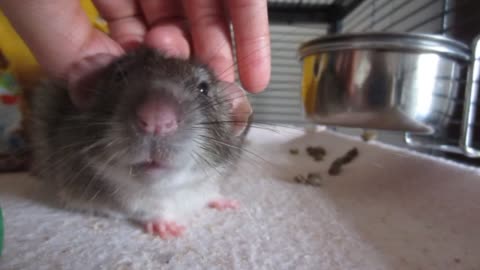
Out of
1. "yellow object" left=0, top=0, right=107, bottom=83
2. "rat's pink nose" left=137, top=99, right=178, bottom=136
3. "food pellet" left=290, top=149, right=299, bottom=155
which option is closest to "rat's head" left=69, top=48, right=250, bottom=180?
"rat's pink nose" left=137, top=99, right=178, bottom=136

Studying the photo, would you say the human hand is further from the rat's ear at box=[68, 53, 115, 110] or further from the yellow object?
the yellow object

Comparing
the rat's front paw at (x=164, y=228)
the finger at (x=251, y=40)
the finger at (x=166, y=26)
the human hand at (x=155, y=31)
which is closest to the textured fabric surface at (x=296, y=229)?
the rat's front paw at (x=164, y=228)

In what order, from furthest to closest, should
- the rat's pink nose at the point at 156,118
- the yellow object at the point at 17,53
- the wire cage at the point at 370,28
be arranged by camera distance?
the yellow object at the point at 17,53 < the wire cage at the point at 370,28 < the rat's pink nose at the point at 156,118

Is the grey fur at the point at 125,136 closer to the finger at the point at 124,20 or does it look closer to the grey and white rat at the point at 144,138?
the grey and white rat at the point at 144,138

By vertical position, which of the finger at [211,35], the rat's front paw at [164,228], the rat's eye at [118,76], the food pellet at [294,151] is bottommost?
the food pellet at [294,151]

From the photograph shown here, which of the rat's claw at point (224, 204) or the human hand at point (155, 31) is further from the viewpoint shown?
the rat's claw at point (224, 204)

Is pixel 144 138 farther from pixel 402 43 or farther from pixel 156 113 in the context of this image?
pixel 402 43

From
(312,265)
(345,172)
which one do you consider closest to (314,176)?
(345,172)

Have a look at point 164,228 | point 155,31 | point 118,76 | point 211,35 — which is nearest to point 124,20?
point 155,31
